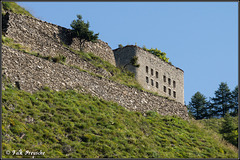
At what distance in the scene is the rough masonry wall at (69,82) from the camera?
26828 mm

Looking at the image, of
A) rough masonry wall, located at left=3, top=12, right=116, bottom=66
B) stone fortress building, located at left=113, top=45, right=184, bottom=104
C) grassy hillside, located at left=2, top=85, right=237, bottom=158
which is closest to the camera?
grassy hillside, located at left=2, top=85, right=237, bottom=158

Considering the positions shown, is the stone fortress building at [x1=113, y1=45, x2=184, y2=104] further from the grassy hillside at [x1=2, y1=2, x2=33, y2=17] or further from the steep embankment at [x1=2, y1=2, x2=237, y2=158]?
the grassy hillside at [x1=2, y1=2, x2=33, y2=17]

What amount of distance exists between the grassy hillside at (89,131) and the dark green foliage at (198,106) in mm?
27358

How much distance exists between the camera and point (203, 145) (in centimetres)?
3256

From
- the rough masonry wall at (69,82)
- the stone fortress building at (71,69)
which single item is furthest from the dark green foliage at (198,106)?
the rough masonry wall at (69,82)

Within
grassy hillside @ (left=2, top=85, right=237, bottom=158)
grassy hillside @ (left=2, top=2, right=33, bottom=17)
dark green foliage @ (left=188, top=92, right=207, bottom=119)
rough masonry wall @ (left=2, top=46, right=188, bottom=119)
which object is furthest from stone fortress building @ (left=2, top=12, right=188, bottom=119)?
dark green foliage @ (left=188, top=92, right=207, bottom=119)

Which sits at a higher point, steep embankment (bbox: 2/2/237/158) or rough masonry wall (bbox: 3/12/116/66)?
rough masonry wall (bbox: 3/12/116/66)

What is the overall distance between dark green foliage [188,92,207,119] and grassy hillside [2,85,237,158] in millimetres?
27358

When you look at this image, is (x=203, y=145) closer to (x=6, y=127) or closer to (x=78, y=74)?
(x=78, y=74)

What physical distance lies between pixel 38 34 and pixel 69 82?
622 centimetres

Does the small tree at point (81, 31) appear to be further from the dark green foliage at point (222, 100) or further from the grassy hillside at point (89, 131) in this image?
the dark green foliage at point (222, 100)

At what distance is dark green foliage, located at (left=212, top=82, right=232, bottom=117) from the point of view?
61812 mm

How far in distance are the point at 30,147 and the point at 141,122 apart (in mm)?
12836

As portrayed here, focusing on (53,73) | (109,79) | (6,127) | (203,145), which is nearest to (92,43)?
(109,79)
